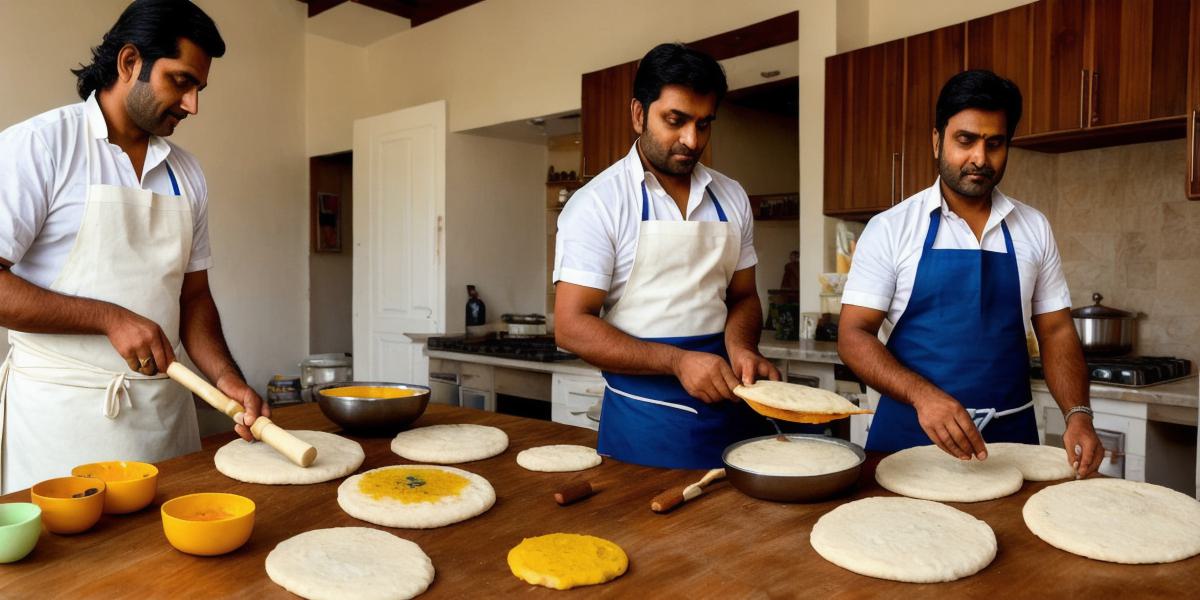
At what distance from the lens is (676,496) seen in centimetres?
136

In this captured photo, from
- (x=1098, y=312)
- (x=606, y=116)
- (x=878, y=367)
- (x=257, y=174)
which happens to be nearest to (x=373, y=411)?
(x=878, y=367)

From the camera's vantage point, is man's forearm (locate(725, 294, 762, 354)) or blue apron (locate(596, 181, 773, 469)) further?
man's forearm (locate(725, 294, 762, 354))

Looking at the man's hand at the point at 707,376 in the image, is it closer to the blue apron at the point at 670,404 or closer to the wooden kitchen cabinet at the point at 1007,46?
the blue apron at the point at 670,404

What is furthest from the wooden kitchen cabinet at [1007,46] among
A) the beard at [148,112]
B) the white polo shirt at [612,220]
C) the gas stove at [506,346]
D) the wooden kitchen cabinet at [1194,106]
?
the beard at [148,112]

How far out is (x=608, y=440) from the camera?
74.3 inches

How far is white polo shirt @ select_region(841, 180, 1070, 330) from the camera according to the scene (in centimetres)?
193

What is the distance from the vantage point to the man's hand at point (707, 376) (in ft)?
5.33

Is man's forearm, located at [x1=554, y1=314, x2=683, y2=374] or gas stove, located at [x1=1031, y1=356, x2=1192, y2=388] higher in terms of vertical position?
man's forearm, located at [x1=554, y1=314, x2=683, y2=374]

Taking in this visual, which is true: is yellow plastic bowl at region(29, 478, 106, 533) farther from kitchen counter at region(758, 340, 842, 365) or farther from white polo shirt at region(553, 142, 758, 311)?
kitchen counter at region(758, 340, 842, 365)

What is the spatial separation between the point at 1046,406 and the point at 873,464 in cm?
154

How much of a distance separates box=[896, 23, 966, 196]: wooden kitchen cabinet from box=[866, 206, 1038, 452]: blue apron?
1437mm

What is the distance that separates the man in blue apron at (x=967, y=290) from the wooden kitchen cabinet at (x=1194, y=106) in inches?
40.4

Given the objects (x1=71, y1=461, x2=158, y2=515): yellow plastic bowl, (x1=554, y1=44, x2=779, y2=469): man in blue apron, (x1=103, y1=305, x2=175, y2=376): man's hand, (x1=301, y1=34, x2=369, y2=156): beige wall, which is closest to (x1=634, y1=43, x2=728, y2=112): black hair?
(x1=554, y1=44, x2=779, y2=469): man in blue apron

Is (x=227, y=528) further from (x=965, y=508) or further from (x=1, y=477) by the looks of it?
(x=965, y=508)
